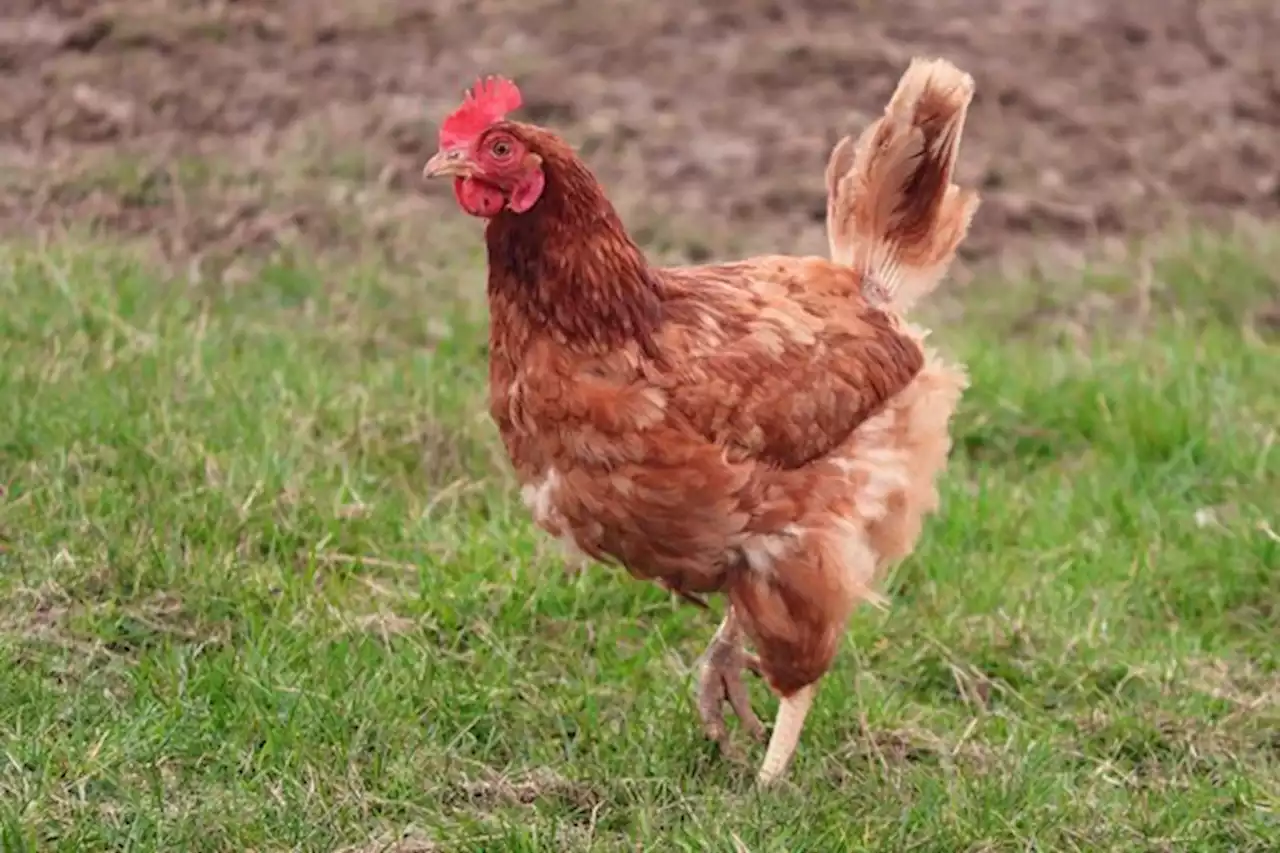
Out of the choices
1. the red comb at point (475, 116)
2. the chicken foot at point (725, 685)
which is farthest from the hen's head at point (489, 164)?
the chicken foot at point (725, 685)

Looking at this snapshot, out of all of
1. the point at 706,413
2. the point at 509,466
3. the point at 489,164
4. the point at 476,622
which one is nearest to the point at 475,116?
the point at 489,164

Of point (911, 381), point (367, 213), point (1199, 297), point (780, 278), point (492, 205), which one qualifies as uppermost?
point (492, 205)

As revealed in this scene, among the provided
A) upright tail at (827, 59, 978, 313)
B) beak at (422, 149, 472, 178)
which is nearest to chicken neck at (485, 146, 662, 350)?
beak at (422, 149, 472, 178)

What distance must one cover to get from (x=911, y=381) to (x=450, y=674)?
1390 mm

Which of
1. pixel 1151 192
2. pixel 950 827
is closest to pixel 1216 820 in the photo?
pixel 950 827

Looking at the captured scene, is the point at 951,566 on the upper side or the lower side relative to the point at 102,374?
lower

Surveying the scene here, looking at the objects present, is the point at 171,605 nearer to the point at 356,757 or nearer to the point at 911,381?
the point at 356,757

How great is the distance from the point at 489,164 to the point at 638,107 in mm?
5506

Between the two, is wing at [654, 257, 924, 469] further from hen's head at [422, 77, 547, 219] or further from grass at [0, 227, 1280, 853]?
grass at [0, 227, 1280, 853]

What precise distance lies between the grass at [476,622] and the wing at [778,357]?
2.74ft

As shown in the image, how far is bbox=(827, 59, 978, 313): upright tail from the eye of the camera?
451 centimetres

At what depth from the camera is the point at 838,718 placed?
4.43m

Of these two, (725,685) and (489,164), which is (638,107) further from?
(489,164)

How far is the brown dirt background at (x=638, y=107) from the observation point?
24.9 feet
